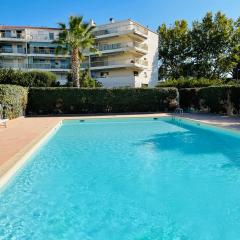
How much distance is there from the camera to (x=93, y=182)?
755 cm

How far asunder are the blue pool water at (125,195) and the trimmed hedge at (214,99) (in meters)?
11.4

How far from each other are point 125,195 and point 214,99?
19.7m

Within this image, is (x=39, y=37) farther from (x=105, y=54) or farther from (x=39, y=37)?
(x=105, y=54)

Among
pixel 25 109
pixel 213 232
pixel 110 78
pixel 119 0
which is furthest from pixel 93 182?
pixel 110 78

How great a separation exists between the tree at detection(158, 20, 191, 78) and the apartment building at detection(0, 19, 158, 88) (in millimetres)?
1648

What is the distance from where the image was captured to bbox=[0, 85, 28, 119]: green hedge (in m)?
19.6

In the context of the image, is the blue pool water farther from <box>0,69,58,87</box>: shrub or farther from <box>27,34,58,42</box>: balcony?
<box>27,34,58,42</box>: balcony

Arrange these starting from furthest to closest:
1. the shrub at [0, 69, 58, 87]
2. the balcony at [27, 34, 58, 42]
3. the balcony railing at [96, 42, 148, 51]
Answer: the balcony at [27, 34, 58, 42] → the balcony railing at [96, 42, 148, 51] → the shrub at [0, 69, 58, 87]

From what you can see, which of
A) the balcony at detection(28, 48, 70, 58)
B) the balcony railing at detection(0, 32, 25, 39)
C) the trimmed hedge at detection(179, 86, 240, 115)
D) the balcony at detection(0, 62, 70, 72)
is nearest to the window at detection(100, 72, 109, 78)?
the balcony at detection(0, 62, 70, 72)

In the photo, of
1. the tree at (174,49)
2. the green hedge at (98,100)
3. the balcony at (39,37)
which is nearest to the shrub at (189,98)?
the green hedge at (98,100)

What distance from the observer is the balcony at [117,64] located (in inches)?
1896

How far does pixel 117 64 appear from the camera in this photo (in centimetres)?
4984

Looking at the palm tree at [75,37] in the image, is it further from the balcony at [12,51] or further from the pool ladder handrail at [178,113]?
the balcony at [12,51]

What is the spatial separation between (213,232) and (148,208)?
1.39 metres
